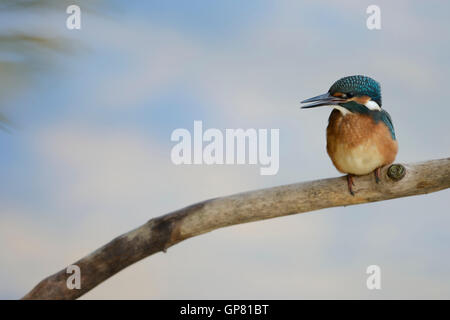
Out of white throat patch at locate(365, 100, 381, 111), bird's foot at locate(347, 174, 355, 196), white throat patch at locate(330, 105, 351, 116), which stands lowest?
bird's foot at locate(347, 174, 355, 196)

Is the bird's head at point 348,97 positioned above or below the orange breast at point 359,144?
above

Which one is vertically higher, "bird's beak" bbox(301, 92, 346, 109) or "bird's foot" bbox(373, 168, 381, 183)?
"bird's beak" bbox(301, 92, 346, 109)

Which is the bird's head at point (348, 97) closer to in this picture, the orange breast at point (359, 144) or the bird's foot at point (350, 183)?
the orange breast at point (359, 144)

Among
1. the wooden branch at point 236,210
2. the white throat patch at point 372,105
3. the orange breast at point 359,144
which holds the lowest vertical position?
the wooden branch at point 236,210

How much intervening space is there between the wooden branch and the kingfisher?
0.18 feet

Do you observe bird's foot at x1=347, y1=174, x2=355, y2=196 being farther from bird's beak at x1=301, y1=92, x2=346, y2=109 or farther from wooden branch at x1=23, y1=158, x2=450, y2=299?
bird's beak at x1=301, y1=92, x2=346, y2=109

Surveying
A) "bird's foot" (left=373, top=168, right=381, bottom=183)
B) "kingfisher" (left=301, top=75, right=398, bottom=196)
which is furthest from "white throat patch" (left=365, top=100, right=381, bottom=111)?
"bird's foot" (left=373, top=168, right=381, bottom=183)

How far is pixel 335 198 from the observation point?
2195mm

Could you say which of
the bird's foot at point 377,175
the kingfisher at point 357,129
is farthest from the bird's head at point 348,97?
the bird's foot at point 377,175

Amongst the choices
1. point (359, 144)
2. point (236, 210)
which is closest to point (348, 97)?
point (359, 144)

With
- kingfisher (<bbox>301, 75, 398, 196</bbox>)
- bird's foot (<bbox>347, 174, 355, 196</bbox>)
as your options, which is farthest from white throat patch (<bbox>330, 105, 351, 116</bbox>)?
bird's foot (<bbox>347, 174, 355, 196</bbox>)

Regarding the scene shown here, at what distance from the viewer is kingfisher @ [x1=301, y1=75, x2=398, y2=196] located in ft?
6.91

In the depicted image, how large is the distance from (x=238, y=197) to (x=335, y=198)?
365 millimetres

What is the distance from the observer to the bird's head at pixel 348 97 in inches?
85.0
